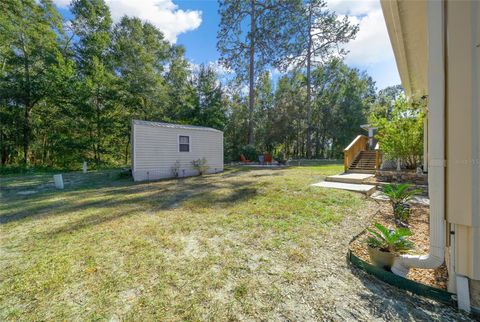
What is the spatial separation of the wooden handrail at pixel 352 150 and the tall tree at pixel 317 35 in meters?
10.6

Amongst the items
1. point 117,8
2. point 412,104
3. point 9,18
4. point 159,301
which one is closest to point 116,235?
point 159,301

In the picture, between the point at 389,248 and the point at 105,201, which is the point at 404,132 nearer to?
the point at 389,248

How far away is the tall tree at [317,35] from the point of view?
1784 centimetres

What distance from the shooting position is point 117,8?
1812 centimetres

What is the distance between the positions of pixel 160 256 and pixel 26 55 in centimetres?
1940

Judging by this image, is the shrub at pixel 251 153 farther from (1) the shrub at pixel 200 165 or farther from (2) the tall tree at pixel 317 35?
(2) the tall tree at pixel 317 35

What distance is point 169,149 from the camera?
32.5 ft

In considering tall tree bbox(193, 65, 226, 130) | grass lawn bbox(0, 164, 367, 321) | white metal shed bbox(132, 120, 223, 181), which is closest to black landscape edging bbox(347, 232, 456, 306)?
grass lawn bbox(0, 164, 367, 321)

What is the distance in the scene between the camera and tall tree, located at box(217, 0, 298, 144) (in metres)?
16.7

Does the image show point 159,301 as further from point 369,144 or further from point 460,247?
point 369,144

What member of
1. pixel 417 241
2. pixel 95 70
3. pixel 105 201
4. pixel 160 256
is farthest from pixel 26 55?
pixel 417 241

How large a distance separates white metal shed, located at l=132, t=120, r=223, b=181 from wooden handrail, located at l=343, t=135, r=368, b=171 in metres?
6.49

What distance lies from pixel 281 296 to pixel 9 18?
21345mm

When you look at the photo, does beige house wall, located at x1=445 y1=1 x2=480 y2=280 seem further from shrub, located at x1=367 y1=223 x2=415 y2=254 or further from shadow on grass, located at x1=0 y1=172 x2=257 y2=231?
shadow on grass, located at x1=0 y1=172 x2=257 y2=231
